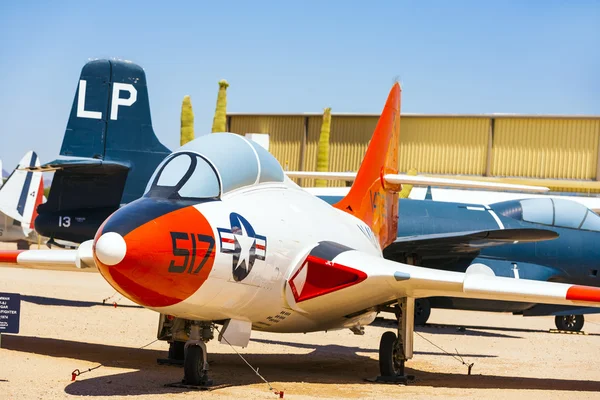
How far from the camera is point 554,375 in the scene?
13922 millimetres

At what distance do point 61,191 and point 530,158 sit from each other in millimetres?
37836

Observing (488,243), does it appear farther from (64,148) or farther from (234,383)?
(234,383)

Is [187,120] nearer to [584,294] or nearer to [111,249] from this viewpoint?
[584,294]

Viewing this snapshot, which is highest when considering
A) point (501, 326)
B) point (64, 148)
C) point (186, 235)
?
point (64, 148)

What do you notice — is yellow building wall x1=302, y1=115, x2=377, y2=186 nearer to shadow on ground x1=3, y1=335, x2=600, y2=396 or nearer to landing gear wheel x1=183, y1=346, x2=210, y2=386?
shadow on ground x1=3, y1=335, x2=600, y2=396

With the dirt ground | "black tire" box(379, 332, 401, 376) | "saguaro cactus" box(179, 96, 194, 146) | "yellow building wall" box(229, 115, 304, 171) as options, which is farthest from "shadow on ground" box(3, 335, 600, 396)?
"yellow building wall" box(229, 115, 304, 171)

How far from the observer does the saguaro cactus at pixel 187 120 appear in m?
38.2

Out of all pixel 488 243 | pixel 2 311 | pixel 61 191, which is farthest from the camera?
pixel 488 243

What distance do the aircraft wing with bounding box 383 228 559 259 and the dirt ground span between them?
1.93 m

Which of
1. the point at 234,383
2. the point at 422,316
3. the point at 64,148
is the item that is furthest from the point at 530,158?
the point at 234,383

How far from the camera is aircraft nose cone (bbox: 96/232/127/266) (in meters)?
8.43

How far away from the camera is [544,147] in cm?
5297

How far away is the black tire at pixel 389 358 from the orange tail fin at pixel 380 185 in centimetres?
275

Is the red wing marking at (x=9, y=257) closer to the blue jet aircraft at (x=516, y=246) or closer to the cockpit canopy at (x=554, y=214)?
the blue jet aircraft at (x=516, y=246)
